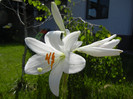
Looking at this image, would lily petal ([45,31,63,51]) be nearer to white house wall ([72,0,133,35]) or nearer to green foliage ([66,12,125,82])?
green foliage ([66,12,125,82])

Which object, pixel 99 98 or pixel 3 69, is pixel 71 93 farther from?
pixel 3 69

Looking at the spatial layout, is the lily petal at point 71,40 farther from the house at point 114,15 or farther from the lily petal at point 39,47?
the house at point 114,15

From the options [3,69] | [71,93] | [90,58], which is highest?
[90,58]

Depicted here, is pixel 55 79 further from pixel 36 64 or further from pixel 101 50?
pixel 101 50

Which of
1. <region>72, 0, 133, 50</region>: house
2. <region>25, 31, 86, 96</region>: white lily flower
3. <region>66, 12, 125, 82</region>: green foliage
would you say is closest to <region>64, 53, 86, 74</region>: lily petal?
<region>25, 31, 86, 96</region>: white lily flower

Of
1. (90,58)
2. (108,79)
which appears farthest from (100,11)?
(90,58)

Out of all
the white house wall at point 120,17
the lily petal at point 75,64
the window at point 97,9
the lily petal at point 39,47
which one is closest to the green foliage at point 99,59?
the lily petal at point 39,47

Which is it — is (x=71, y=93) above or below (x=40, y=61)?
below
